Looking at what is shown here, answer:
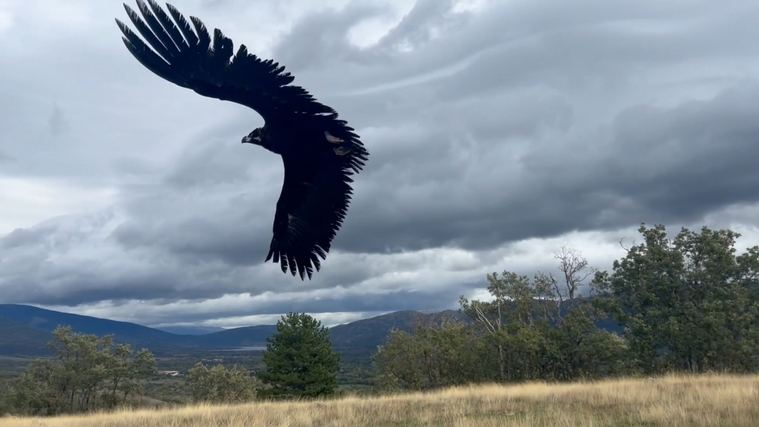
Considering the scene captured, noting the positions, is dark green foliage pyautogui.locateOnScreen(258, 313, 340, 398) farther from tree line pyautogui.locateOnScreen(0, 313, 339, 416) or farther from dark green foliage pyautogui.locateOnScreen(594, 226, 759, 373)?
dark green foliage pyautogui.locateOnScreen(594, 226, 759, 373)

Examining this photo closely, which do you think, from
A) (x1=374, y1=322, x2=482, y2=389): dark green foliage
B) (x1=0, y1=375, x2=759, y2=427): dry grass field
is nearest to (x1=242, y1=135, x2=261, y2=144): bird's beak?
(x1=0, y1=375, x2=759, y2=427): dry grass field

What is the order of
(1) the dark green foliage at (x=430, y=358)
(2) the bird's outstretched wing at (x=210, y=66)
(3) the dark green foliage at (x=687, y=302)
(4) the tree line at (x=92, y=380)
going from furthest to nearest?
(4) the tree line at (x=92, y=380) → (1) the dark green foliage at (x=430, y=358) → (3) the dark green foliage at (x=687, y=302) → (2) the bird's outstretched wing at (x=210, y=66)

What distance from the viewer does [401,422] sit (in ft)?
36.9

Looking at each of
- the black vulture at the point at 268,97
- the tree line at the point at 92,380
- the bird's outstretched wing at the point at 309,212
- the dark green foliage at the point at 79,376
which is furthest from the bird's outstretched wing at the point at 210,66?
the dark green foliage at the point at 79,376

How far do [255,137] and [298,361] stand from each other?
30417 mm

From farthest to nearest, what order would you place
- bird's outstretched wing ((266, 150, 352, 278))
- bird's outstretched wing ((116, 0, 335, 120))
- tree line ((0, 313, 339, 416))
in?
tree line ((0, 313, 339, 416)) < bird's outstretched wing ((266, 150, 352, 278)) < bird's outstretched wing ((116, 0, 335, 120))

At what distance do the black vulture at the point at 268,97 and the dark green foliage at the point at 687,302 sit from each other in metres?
32.0

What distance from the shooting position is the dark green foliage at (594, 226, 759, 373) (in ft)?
102

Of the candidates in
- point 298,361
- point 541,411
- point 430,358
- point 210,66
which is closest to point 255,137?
point 210,66

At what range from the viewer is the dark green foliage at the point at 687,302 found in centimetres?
3102

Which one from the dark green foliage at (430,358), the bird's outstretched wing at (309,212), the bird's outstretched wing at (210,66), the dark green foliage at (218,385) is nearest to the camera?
the bird's outstretched wing at (210,66)

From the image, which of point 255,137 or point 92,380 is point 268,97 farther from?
point 92,380

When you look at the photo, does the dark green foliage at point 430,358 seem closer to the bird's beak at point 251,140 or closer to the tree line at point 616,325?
the tree line at point 616,325

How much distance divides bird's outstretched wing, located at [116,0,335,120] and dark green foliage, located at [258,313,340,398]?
2984 cm
